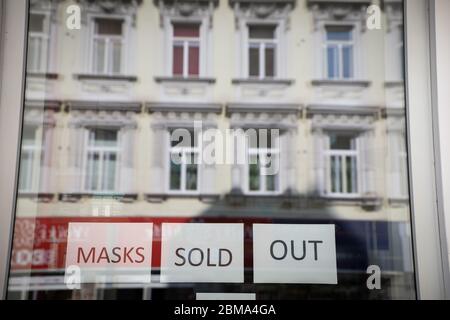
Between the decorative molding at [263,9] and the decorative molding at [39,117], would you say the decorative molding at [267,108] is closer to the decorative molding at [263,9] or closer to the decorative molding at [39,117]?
the decorative molding at [263,9]

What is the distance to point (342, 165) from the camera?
211 centimetres

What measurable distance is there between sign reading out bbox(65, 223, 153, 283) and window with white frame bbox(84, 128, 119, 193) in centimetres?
19

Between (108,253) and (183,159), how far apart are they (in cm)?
51

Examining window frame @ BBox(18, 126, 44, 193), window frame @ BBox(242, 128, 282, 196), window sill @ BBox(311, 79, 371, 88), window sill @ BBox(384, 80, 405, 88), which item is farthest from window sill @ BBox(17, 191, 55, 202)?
window sill @ BBox(384, 80, 405, 88)

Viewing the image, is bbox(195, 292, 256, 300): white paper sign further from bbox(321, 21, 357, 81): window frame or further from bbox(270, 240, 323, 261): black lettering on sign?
bbox(321, 21, 357, 81): window frame

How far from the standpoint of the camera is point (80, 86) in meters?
2.07

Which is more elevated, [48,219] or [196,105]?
[196,105]

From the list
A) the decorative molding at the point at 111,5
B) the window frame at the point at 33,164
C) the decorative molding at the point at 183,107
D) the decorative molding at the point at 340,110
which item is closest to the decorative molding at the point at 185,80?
the decorative molding at the point at 183,107

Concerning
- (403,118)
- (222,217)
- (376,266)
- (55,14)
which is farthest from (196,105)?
(376,266)

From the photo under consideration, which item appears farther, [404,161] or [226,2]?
[226,2]

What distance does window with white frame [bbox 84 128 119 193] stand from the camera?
6.63 ft

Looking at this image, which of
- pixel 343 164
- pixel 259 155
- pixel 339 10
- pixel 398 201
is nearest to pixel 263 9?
pixel 339 10

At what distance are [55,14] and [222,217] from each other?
1.14 m
